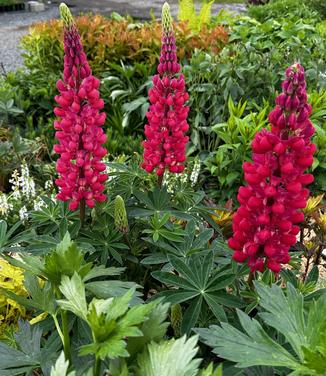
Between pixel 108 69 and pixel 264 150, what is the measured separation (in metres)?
4.48

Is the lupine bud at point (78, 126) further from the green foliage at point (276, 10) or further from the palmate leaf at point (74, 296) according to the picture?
the green foliage at point (276, 10)

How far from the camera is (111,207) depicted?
2.22 metres

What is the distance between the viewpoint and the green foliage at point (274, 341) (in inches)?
47.6

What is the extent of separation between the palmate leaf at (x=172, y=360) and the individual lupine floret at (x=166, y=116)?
1.40 m

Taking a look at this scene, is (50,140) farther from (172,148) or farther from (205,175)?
(172,148)

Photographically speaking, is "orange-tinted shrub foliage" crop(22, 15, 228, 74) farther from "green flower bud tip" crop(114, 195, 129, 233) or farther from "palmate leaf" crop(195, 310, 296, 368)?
"palmate leaf" crop(195, 310, 296, 368)

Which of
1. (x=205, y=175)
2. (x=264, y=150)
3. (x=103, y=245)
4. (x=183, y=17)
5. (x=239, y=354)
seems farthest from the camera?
(x=183, y=17)

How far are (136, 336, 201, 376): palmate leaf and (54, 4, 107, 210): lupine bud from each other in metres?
1.08

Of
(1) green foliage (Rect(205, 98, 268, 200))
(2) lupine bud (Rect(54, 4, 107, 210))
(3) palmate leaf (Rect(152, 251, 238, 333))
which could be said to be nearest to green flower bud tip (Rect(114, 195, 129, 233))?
(2) lupine bud (Rect(54, 4, 107, 210))

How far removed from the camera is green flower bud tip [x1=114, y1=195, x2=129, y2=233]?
1.96 m

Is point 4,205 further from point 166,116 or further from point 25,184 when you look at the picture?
point 166,116

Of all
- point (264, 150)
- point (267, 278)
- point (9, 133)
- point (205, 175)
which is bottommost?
point (205, 175)

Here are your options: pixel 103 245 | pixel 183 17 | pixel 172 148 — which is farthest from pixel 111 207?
pixel 183 17

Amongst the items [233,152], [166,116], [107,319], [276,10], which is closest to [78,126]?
[166,116]
